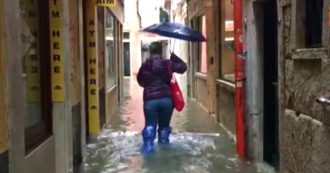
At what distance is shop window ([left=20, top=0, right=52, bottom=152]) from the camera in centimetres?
554

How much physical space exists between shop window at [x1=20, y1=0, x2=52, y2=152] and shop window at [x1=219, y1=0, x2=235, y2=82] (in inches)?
239

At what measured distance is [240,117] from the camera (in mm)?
8867

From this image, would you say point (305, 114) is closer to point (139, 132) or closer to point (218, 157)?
Result: point (218, 157)

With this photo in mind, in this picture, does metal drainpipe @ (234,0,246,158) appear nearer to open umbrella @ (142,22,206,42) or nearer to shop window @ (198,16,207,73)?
open umbrella @ (142,22,206,42)

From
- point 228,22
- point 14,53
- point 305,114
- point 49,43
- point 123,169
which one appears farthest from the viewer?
point 228,22

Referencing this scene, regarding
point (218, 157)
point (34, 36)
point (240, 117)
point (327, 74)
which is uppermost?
point (34, 36)

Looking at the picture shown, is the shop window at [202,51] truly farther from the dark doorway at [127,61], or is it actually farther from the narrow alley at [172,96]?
the dark doorway at [127,61]

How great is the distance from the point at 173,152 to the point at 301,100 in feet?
12.8

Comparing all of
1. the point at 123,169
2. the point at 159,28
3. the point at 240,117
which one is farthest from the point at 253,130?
the point at 159,28

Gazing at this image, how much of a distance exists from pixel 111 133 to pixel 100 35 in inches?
85.8

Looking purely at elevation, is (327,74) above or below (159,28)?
below

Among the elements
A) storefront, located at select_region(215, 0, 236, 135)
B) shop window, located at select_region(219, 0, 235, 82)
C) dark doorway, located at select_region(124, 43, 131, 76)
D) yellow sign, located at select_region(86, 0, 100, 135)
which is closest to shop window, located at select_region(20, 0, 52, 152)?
yellow sign, located at select_region(86, 0, 100, 135)

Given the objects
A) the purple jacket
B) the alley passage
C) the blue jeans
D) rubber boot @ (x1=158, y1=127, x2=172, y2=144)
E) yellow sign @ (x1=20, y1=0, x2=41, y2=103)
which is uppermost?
yellow sign @ (x1=20, y1=0, x2=41, y2=103)

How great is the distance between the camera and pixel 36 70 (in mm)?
6074
